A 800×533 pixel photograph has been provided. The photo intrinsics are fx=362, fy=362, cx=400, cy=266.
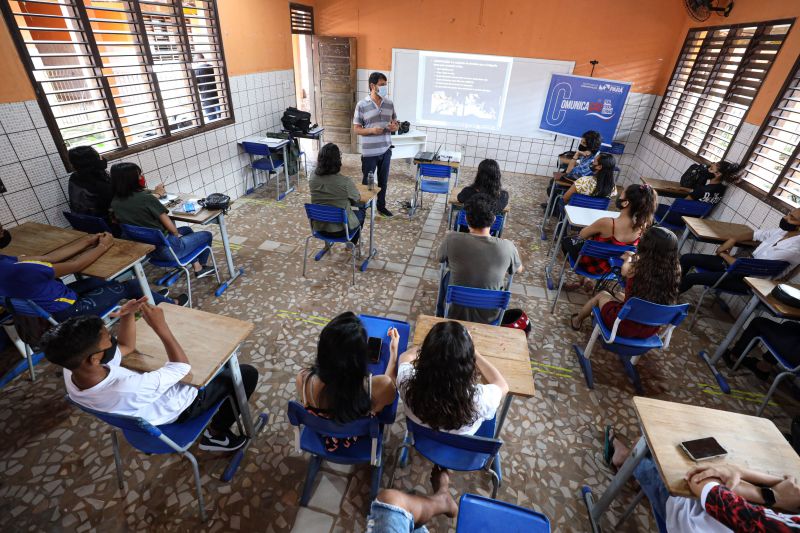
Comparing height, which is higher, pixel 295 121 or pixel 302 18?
pixel 302 18

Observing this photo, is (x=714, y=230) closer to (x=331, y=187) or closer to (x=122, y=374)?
(x=331, y=187)

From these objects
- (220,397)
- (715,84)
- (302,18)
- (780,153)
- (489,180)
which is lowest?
(220,397)

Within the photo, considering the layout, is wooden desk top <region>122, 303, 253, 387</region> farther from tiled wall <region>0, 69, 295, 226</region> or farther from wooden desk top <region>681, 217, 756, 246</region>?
wooden desk top <region>681, 217, 756, 246</region>

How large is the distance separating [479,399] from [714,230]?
12.2 feet

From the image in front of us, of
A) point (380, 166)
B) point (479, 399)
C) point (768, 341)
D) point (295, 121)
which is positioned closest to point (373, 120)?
point (380, 166)

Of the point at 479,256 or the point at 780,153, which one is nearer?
the point at 479,256

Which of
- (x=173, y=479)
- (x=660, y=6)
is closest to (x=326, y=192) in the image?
(x=173, y=479)

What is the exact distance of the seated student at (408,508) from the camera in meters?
1.35

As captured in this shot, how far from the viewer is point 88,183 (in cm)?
310

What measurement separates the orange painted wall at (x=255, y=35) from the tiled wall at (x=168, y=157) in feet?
0.54

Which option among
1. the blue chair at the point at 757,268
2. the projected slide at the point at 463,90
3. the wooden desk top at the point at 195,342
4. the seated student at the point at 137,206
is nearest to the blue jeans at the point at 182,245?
the seated student at the point at 137,206

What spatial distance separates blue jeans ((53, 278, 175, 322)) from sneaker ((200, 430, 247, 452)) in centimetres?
128

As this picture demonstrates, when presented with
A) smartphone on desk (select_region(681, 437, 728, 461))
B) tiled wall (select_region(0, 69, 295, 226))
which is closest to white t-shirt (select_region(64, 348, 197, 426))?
smartphone on desk (select_region(681, 437, 728, 461))

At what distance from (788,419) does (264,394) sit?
4.05 m
